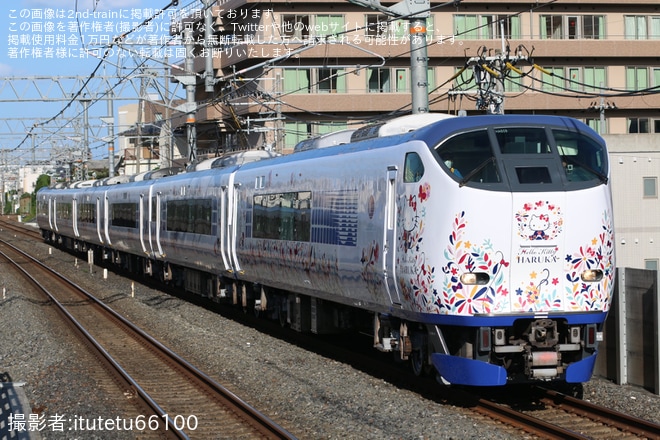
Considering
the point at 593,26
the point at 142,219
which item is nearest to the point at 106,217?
the point at 142,219

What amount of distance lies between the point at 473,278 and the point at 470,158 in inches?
50.0

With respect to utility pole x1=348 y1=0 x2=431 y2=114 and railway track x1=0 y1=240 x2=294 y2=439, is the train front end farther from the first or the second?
utility pole x1=348 y1=0 x2=431 y2=114

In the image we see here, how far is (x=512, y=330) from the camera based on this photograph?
35.0ft

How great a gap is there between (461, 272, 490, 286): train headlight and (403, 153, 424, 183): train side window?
4.07 ft

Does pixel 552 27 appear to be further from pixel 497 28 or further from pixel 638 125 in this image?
pixel 638 125

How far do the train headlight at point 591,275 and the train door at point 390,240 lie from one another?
2088 millimetres

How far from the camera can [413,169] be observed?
11203 millimetres

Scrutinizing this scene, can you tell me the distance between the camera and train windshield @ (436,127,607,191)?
10.6m

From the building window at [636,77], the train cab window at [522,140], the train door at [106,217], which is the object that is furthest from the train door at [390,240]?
the building window at [636,77]

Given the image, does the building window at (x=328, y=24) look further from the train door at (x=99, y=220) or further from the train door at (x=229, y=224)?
the train door at (x=229, y=224)

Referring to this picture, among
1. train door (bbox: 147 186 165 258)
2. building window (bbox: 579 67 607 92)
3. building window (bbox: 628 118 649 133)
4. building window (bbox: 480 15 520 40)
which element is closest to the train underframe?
train door (bbox: 147 186 165 258)

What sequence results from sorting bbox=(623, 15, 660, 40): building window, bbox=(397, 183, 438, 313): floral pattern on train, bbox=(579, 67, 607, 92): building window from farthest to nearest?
bbox=(623, 15, 660, 40): building window
bbox=(579, 67, 607, 92): building window
bbox=(397, 183, 438, 313): floral pattern on train

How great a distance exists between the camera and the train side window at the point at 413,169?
11.0m

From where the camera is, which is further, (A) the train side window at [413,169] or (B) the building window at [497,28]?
(B) the building window at [497,28]
